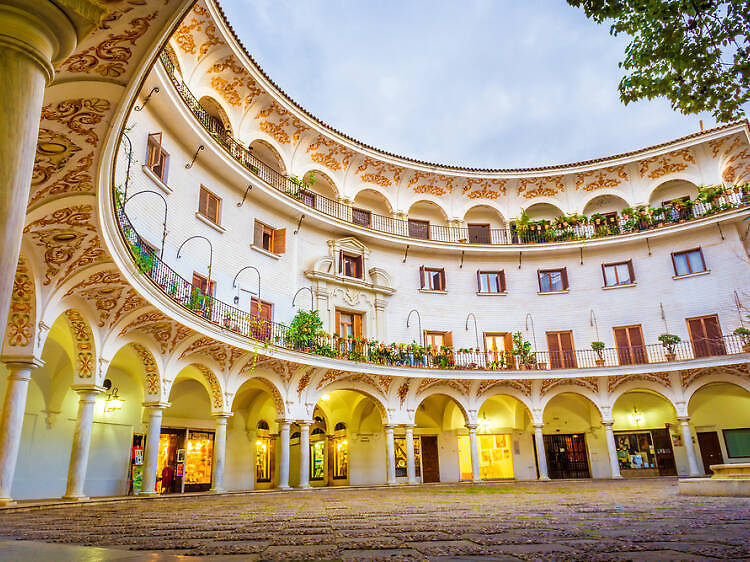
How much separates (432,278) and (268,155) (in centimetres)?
878

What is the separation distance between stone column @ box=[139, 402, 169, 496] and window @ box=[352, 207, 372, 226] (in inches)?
474

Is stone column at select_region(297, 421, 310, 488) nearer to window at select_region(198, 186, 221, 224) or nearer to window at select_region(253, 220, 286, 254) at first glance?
window at select_region(253, 220, 286, 254)

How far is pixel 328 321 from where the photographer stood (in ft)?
68.6

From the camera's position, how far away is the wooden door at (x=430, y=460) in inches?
938

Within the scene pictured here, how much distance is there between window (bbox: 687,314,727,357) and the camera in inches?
841

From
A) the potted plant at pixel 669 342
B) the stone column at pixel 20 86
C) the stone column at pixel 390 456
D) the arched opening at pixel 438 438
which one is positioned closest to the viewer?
the stone column at pixel 20 86

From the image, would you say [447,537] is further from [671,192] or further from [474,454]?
[671,192]

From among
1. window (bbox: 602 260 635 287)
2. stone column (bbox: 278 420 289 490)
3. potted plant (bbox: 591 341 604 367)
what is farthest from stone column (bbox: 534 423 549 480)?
stone column (bbox: 278 420 289 490)

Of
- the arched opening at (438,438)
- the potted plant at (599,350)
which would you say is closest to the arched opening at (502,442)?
the arched opening at (438,438)

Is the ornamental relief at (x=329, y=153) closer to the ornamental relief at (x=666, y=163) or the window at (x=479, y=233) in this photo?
the window at (x=479, y=233)

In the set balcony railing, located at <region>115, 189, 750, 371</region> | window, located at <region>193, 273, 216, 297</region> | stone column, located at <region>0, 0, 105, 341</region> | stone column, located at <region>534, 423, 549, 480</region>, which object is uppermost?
window, located at <region>193, 273, 216, 297</region>

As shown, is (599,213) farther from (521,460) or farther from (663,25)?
(663,25)

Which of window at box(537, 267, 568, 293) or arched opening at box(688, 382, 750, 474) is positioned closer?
arched opening at box(688, 382, 750, 474)

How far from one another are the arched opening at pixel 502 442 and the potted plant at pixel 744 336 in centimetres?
855
